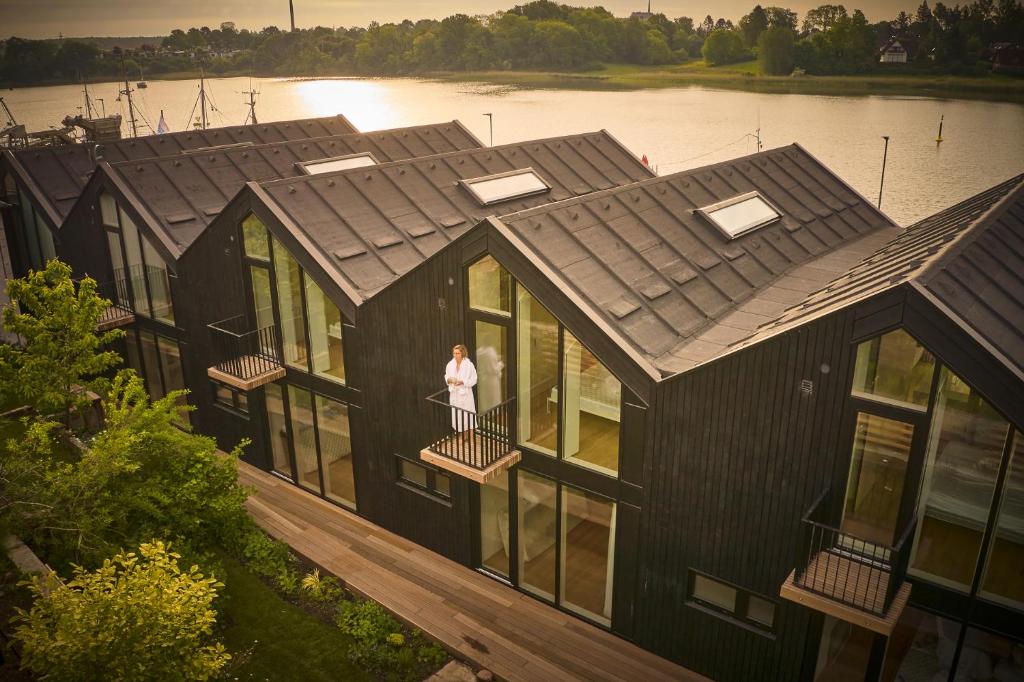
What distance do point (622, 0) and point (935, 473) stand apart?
3950 centimetres

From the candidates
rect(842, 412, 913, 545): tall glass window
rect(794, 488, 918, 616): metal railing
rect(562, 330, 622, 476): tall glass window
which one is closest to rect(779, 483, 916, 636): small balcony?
rect(794, 488, 918, 616): metal railing

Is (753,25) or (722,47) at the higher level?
(753,25)

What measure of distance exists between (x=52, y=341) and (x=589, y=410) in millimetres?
13727

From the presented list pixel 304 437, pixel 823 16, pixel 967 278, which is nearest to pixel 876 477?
pixel 967 278

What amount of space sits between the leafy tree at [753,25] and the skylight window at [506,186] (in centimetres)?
2053

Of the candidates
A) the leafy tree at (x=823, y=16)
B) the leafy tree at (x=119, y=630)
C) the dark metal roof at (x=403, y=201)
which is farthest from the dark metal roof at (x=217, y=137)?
the leafy tree at (x=119, y=630)

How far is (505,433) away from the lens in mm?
13750

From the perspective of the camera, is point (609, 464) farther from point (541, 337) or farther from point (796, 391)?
point (796, 391)

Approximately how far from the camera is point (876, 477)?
999 cm

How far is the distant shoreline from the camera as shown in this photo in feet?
93.7

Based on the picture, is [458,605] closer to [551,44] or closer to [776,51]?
[776,51]

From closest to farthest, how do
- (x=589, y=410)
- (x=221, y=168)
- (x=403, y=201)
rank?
(x=589, y=410) < (x=403, y=201) < (x=221, y=168)

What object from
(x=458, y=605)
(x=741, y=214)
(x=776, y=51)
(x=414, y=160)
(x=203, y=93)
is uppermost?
(x=776, y=51)

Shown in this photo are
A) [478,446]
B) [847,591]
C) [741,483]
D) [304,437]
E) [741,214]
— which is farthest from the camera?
[304,437]
